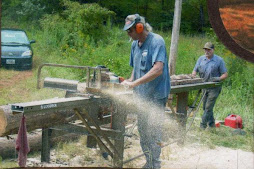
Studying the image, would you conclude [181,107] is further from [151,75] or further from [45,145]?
[45,145]

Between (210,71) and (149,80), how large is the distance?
Result: 255 cm

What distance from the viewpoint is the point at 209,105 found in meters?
7.42

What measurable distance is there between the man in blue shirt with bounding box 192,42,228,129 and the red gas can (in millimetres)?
299

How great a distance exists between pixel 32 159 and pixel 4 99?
1352 mm

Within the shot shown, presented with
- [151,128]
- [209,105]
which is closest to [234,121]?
[209,105]

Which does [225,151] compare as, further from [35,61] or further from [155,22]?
[35,61]

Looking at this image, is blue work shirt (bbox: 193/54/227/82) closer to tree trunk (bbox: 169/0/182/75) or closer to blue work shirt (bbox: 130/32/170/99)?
tree trunk (bbox: 169/0/182/75)

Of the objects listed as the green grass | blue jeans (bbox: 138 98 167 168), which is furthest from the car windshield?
blue jeans (bbox: 138 98 167 168)

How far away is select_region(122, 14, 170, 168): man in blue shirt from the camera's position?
495 cm

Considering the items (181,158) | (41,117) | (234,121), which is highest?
(41,117)

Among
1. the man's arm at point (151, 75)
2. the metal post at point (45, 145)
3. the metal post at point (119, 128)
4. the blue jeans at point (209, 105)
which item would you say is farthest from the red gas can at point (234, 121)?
the metal post at point (45, 145)

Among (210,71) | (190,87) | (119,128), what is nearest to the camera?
(119,128)

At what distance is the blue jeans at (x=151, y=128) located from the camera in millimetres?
5242

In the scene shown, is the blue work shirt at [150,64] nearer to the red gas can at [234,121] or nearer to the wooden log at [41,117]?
the wooden log at [41,117]
